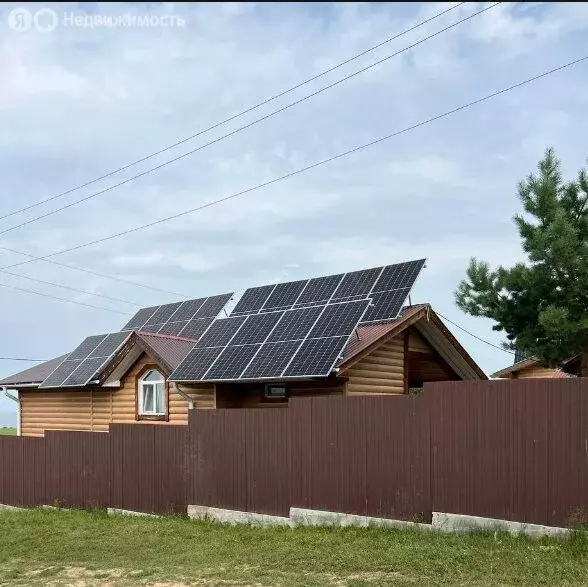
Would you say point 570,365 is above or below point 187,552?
above

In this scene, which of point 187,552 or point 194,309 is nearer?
point 187,552

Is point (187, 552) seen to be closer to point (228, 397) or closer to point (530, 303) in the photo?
point (228, 397)

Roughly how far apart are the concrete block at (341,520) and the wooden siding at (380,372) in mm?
4201

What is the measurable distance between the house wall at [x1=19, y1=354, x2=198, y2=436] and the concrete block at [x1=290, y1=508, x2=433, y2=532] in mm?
6026

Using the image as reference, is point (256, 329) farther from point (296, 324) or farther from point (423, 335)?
point (423, 335)

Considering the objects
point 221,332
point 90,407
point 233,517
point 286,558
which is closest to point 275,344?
point 221,332

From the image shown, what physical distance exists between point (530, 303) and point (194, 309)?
1082 cm

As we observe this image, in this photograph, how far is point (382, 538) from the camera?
34.6 feet

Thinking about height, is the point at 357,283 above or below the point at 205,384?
above

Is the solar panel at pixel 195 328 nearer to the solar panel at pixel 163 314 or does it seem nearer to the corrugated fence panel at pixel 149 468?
the solar panel at pixel 163 314

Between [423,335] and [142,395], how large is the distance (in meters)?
7.58

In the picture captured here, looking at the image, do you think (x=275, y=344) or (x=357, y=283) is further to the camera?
(x=357, y=283)

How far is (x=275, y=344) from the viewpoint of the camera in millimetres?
16656

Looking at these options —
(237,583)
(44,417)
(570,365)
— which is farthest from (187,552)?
(44,417)
